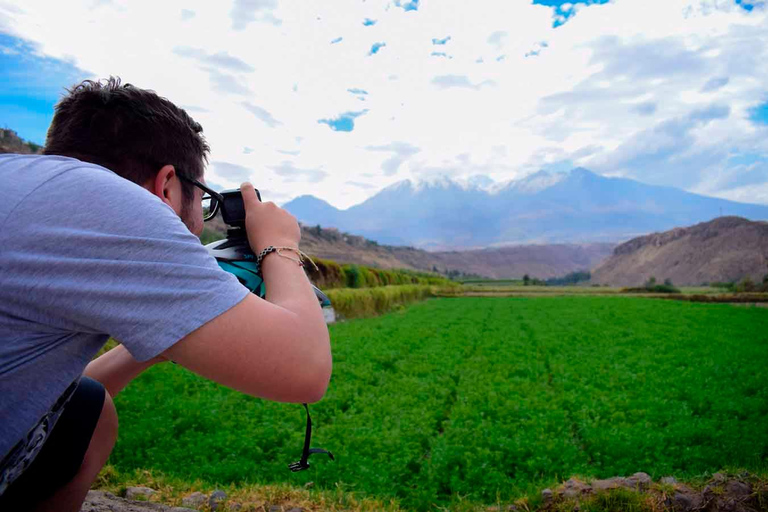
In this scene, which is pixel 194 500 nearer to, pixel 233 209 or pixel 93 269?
pixel 233 209

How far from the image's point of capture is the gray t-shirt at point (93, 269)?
949 mm

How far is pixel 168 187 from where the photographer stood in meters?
1.34

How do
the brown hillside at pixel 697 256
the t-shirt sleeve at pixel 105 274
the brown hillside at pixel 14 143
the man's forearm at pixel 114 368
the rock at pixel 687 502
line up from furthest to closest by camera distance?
the brown hillside at pixel 697 256, the brown hillside at pixel 14 143, the rock at pixel 687 502, the man's forearm at pixel 114 368, the t-shirt sleeve at pixel 105 274

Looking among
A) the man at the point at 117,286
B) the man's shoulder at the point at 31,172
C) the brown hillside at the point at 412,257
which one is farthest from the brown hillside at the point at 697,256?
the man's shoulder at the point at 31,172

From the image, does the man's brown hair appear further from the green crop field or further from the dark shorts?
the green crop field

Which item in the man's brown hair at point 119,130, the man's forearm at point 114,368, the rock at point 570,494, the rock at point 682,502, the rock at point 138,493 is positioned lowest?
the rock at point 138,493

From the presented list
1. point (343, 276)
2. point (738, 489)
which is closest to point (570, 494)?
point (738, 489)

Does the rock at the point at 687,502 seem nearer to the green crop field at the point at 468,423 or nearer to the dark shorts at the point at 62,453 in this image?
the green crop field at the point at 468,423

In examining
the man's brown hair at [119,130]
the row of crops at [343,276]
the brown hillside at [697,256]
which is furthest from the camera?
the brown hillside at [697,256]

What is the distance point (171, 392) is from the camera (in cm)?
713

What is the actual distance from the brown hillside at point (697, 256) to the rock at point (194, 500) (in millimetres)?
98486

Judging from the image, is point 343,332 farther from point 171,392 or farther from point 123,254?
point 123,254

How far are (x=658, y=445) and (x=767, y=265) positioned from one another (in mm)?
101884

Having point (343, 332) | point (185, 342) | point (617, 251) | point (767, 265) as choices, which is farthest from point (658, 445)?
point (617, 251)
